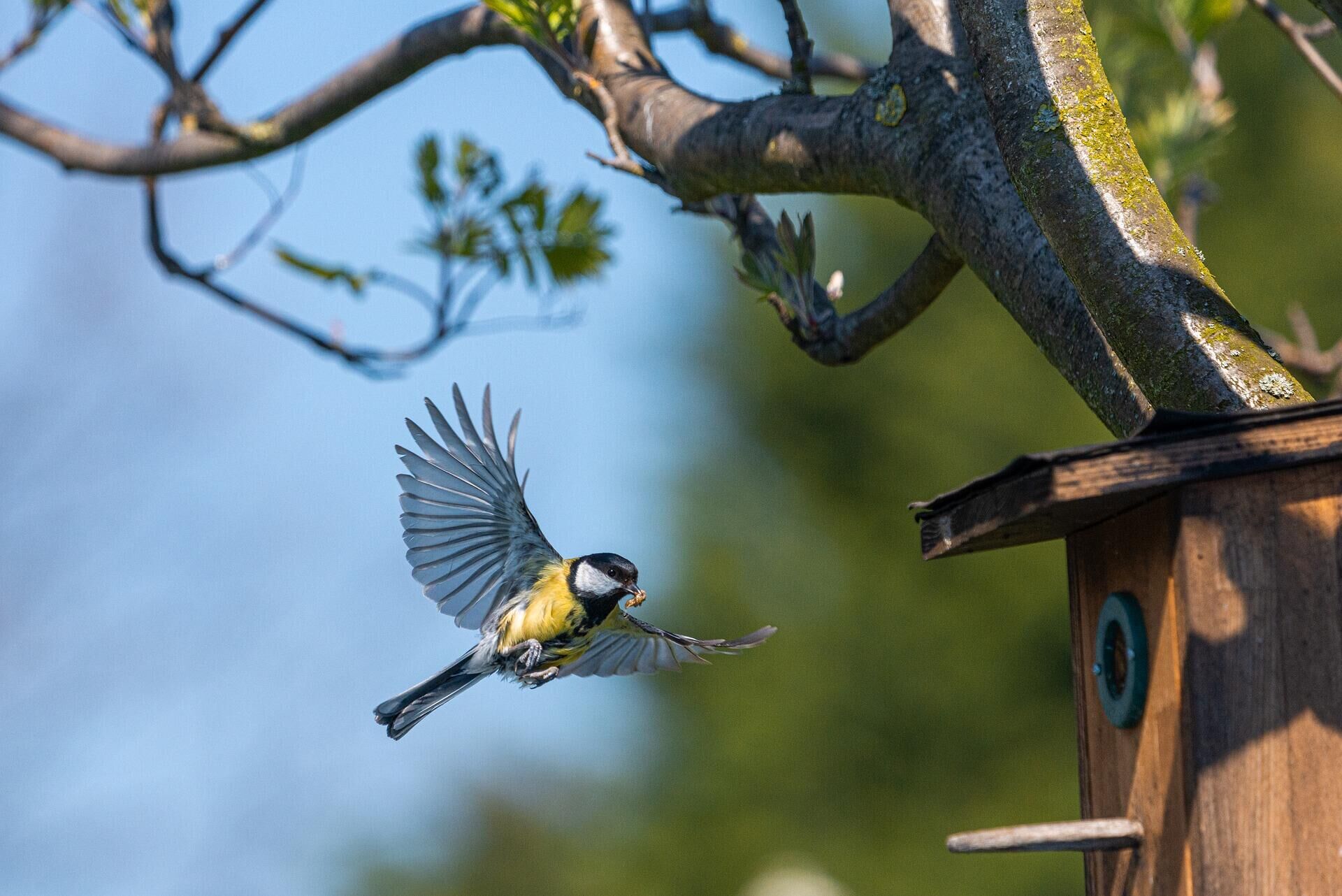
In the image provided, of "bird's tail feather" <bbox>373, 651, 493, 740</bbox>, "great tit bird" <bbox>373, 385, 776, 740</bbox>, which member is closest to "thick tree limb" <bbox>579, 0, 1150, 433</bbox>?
"great tit bird" <bbox>373, 385, 776, 740</bbox>

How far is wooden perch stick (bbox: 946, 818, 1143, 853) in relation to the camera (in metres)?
1.62

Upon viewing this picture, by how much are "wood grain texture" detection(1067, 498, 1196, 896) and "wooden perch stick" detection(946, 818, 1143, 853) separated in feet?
0.08

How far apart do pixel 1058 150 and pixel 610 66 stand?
1229 mm

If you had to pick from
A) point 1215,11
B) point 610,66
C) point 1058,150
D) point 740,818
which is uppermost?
point 1215,11

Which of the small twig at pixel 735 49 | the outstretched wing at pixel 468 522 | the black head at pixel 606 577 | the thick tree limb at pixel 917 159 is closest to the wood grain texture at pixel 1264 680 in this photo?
the thick tree limb at pixel 917 159

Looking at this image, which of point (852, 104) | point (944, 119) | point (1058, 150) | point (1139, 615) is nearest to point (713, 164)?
point (852, 104)

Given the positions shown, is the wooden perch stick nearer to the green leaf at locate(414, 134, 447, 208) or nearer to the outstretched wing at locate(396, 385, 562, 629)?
the outstretched wing at locate(396, 385, 562, 629)

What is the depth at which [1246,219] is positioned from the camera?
12.0 metres

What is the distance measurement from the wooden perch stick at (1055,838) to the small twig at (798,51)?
1.35 metres

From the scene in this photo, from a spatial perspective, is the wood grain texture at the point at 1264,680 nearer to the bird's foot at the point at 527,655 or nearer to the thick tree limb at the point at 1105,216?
the thick tree limb at the point at 1105,216

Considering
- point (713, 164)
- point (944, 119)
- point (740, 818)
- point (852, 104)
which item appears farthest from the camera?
point (740, 818)

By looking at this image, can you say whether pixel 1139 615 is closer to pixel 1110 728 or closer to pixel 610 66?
pixel 1110 728

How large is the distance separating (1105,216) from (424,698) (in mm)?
1717

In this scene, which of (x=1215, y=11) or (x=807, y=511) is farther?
(x=807, y=511)
